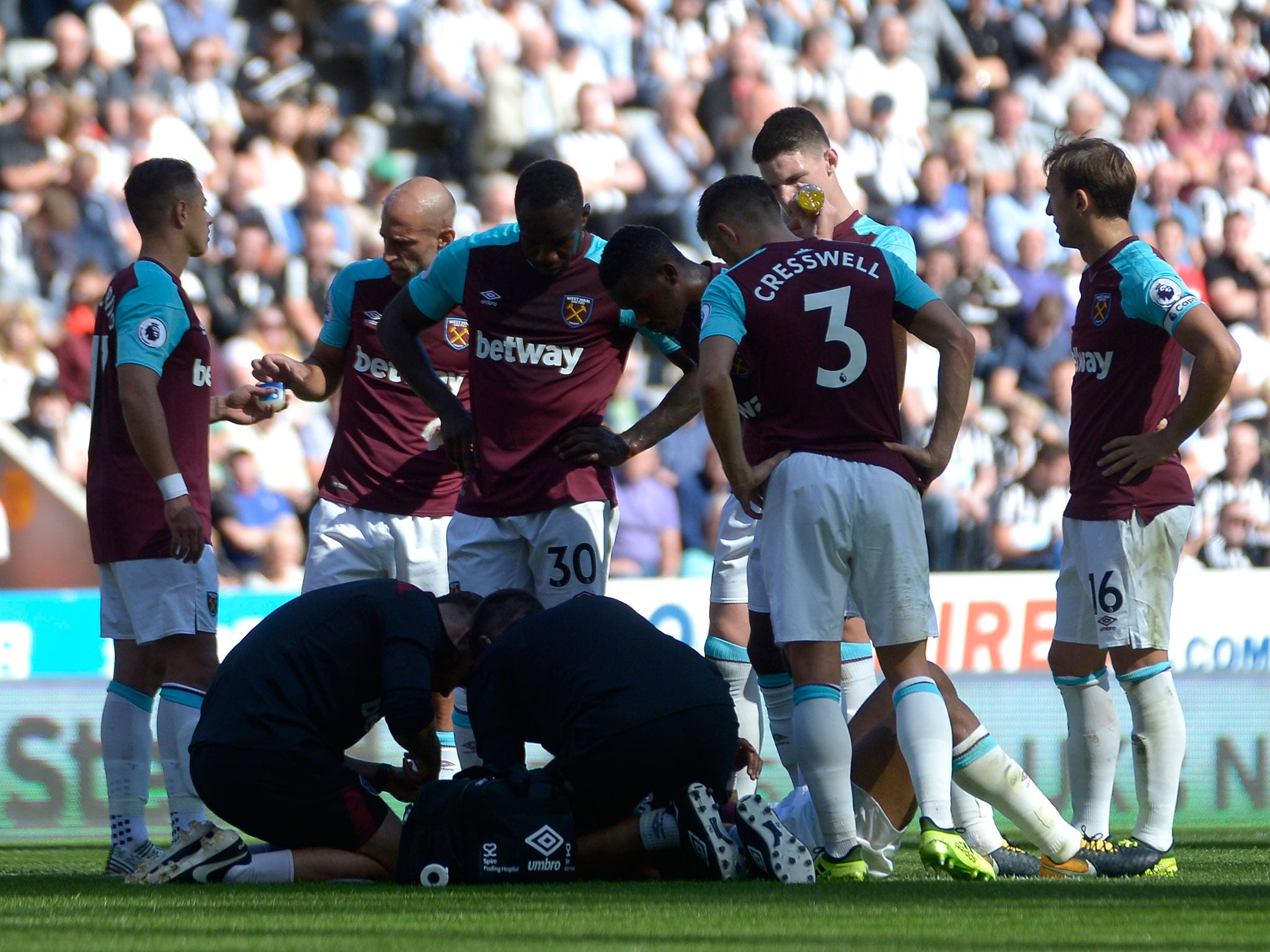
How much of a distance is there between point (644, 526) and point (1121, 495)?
5.70 meters

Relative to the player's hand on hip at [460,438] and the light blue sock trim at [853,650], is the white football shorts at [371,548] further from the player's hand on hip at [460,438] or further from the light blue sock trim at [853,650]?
the light blue sock trim at [853,650]

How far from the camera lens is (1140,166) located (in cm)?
1557

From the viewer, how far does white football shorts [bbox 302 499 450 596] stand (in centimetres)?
708

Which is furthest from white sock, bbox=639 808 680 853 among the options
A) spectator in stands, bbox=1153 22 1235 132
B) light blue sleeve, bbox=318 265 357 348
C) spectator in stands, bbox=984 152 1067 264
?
spectator in stands, bbox=1153 22 1235 132

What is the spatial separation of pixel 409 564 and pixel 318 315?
550cm

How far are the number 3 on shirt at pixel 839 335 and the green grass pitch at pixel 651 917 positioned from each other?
154cm

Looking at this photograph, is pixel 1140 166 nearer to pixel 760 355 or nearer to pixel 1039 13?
pixel 1039 13

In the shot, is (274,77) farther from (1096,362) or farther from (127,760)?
(1096,362)

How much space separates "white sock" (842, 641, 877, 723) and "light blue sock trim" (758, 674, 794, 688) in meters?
0.31

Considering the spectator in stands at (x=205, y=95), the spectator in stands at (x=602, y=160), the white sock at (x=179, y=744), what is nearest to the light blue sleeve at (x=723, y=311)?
the white sock at (x=179, y=744)

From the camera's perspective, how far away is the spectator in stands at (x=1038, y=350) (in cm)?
1331

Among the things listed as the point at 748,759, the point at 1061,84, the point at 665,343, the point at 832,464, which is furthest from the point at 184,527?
the point at 1061,84

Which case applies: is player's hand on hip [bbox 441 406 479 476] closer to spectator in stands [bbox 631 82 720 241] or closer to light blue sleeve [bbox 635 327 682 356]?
light blue sleeve [bbox 635 327 682 356]

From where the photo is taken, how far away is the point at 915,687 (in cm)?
521
